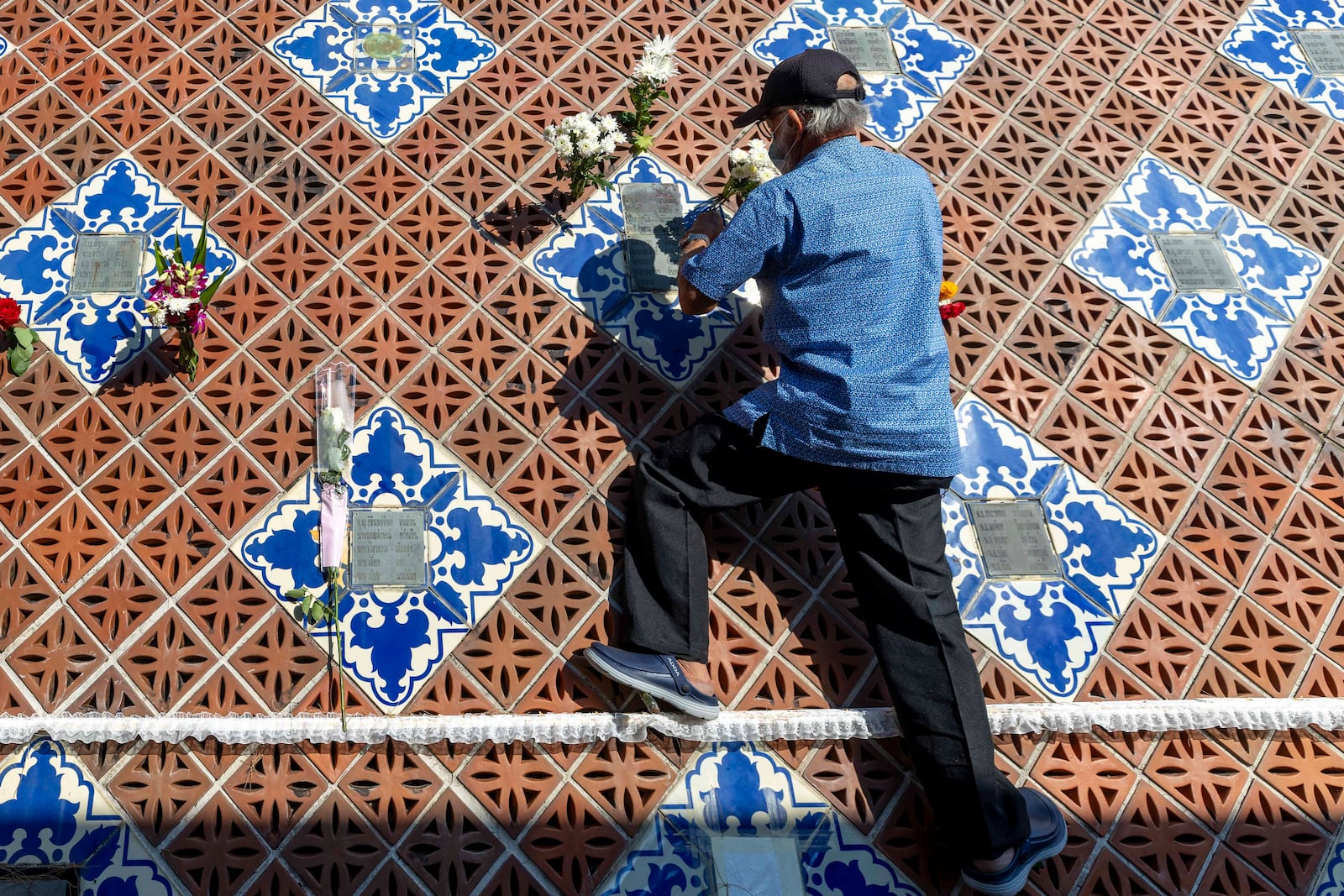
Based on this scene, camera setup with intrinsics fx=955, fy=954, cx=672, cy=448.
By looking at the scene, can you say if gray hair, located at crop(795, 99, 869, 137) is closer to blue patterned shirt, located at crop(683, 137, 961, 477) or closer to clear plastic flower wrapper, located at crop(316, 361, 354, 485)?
blue patterned shirt, located at crop(683, 137, 961, 477)

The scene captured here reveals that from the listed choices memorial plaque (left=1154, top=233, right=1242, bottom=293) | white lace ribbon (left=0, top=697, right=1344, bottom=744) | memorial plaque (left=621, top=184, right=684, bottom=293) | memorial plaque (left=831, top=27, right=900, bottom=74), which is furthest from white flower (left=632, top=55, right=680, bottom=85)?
white lace ribbon (left=0, top=697, right=1344, bottom=744)

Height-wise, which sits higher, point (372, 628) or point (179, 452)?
point (179, 452)

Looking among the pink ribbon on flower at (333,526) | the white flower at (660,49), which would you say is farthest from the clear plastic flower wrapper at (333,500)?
the white flower at (660,49)

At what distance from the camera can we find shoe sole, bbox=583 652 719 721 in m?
2.19

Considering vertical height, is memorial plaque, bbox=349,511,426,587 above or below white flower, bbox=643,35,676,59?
below

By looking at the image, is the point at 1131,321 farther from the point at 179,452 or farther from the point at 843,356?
the point at 179,452

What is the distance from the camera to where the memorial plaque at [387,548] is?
7.81ft

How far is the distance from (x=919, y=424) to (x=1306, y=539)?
1307 millimetres

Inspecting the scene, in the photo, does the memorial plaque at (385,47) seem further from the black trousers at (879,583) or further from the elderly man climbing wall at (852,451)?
the black trousers at (879,583)

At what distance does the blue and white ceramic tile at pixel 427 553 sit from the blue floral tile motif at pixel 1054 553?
1.17 m

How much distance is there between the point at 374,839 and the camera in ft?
6.83

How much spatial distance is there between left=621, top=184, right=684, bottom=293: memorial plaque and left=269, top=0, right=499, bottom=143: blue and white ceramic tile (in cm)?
74

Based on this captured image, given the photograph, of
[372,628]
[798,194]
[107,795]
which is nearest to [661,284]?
[798,194]

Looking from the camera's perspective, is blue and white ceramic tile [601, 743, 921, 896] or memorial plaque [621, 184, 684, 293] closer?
blue and white ceramic tile [601, 743, 921, 896]
